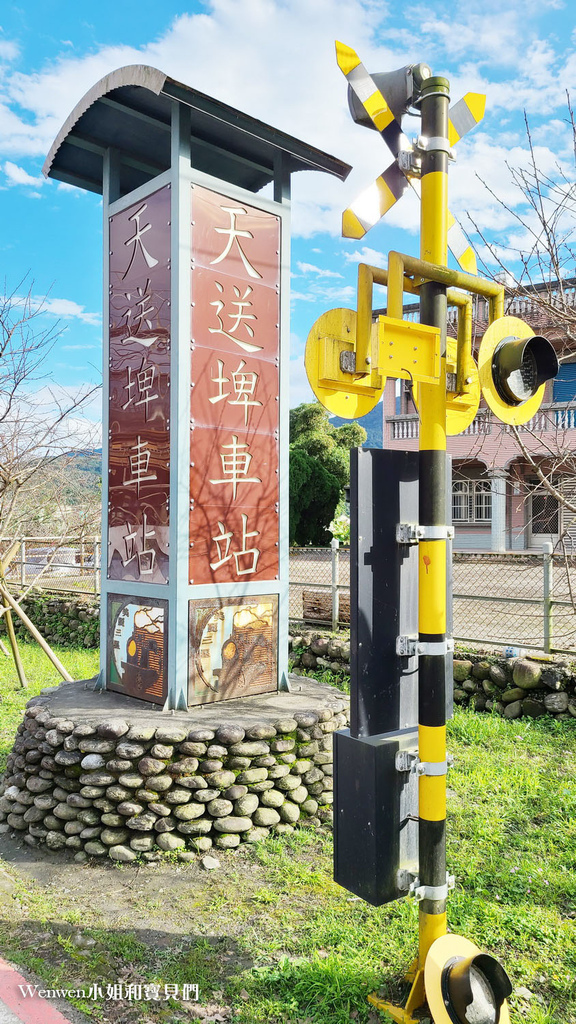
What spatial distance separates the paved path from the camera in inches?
105

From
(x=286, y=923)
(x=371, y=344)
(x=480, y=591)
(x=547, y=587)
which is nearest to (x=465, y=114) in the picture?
(x=371, y=344)

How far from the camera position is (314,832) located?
449 centimetres

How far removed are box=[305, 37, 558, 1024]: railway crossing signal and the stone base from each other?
188 centimetres

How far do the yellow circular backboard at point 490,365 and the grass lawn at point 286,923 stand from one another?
2.35 meters

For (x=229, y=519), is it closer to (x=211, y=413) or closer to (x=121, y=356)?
(x=211, y=413)

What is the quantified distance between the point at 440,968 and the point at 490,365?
2.07m

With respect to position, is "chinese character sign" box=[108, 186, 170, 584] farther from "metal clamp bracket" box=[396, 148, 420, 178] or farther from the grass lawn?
"metal clamp bracket" box=[396, 148, 420, 178]

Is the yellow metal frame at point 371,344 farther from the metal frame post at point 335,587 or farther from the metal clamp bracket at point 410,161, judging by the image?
the metal frame post at point 335,587

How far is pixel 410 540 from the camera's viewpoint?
8.38ft

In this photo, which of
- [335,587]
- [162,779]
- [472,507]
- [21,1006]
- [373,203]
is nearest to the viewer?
[373,203]

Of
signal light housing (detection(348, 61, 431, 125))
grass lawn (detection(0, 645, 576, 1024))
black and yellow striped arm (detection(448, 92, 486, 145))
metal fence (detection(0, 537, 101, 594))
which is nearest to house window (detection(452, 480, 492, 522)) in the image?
metal fence (detection(0, 537, 101, 594))

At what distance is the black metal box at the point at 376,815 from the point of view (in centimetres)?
242

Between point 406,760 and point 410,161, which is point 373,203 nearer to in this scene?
point 410,161

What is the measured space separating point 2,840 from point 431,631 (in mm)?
3713
